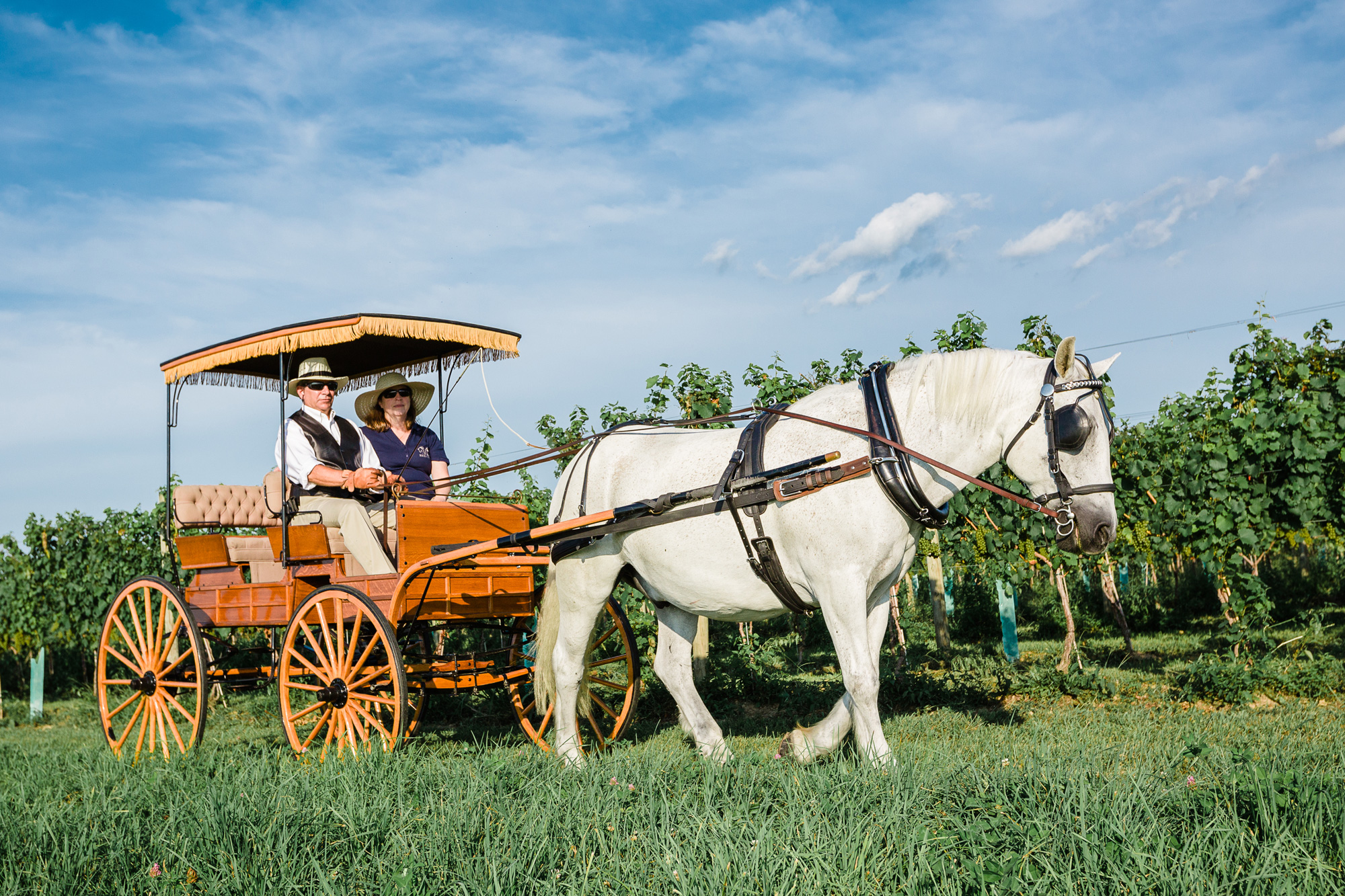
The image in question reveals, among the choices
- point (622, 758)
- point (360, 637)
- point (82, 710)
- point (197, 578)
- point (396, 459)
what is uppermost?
point (396, 459)

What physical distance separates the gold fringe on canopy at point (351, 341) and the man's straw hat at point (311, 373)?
162 mm

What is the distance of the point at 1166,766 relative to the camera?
3691 mm

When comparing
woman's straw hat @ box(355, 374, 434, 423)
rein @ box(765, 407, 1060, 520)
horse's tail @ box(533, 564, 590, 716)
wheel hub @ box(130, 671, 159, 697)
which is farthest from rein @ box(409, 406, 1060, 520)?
wheel hub @ box(130, 671, 159, 697)

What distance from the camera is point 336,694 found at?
5.24 metres

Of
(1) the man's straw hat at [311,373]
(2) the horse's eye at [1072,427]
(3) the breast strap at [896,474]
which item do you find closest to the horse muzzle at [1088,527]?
(2) the horse's eye at [1072,427]

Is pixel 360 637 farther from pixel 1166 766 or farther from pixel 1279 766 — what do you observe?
pixel 1279 766

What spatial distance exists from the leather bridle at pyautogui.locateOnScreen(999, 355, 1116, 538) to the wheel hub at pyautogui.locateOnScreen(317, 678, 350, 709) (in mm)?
3758

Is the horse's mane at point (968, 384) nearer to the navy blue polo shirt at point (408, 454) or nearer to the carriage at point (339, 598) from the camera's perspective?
the carriage at point (339, 598)

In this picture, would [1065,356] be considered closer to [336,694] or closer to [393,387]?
[336,694]

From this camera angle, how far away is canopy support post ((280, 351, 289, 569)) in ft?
18.5

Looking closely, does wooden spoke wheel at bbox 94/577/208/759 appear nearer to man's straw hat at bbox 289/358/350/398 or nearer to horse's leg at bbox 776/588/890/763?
man's straw hat at bbox 289/358/350/398

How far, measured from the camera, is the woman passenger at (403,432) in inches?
256

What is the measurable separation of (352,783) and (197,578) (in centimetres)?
332

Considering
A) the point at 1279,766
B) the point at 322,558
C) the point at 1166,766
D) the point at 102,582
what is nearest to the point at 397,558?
the point at 322,558
